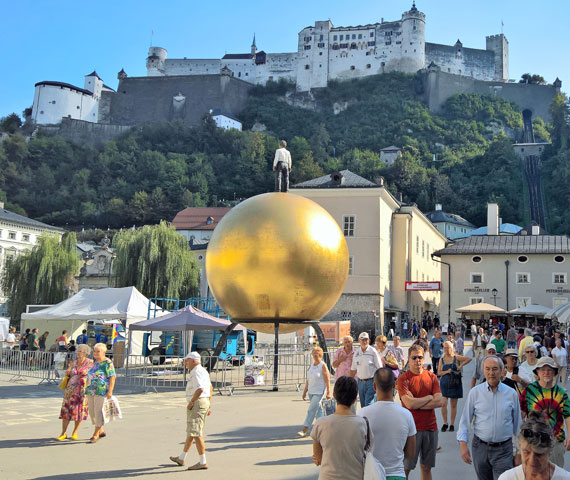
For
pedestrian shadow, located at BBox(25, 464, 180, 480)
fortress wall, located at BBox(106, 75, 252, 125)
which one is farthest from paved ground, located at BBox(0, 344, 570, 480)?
fortress wall, located at BBox(106, 75, 252, 125)

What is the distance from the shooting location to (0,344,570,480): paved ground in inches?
295

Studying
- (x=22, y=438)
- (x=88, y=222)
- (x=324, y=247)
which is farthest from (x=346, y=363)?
(x=88, y=222)

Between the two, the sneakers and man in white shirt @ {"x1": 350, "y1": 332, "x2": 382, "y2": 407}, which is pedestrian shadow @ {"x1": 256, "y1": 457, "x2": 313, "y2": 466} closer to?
the sneakers

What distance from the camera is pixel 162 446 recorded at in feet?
29.7

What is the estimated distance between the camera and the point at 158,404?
13867 millimetres

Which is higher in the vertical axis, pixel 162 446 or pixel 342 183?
pixel 342 183

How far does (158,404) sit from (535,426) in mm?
11270

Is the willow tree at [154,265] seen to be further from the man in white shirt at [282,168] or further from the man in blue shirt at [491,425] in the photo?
the man in blue shirt at [491,425]

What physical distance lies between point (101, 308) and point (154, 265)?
18037mm

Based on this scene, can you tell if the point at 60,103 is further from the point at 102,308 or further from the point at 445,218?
the point at 102,308

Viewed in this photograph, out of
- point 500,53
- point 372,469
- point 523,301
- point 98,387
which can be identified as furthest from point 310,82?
point 372,469

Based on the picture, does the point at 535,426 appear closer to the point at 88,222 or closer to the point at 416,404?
the point at 416,404

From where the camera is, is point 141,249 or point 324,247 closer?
point 324,247

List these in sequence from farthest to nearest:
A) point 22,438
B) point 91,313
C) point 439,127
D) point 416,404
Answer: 1. point 439,127
2. point 91,313
3. point 22,438
4. point 416,404
